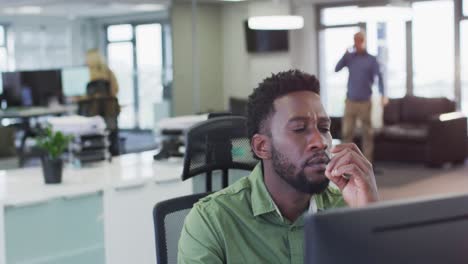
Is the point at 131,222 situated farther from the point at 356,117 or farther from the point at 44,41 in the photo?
the point at 44,41

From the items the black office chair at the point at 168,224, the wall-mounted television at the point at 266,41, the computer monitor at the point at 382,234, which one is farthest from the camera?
the wall-mounted television at the point at 266,41

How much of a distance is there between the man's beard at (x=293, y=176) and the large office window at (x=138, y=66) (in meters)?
8.64

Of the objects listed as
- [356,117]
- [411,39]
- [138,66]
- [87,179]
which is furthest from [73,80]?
[87,179]

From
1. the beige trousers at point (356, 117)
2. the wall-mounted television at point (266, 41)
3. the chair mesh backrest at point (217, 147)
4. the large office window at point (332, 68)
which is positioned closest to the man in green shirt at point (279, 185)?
Result: the chair mesh backrest at point (217, 147)

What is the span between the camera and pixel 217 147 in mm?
2611

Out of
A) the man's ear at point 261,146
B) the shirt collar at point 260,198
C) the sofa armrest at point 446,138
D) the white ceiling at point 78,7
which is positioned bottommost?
the sofa armrest at point 446,138

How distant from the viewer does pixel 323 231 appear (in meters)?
0.93

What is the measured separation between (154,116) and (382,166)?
3395 millimetres

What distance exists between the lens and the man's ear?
183 centimetres

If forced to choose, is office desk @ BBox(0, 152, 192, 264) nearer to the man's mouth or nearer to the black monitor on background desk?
the man's mouth

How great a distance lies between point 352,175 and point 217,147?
99cm

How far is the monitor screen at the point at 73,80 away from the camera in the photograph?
938 centimetres

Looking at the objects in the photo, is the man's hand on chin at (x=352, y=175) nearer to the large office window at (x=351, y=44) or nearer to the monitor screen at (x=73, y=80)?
the monitor screen at (x=73, y=80)

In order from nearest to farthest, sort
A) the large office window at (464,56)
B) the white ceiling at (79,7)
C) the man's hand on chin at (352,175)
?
the man's hand on chin at (352,175) → the white ceiling at (79,7) → the large office window at (464,56)
